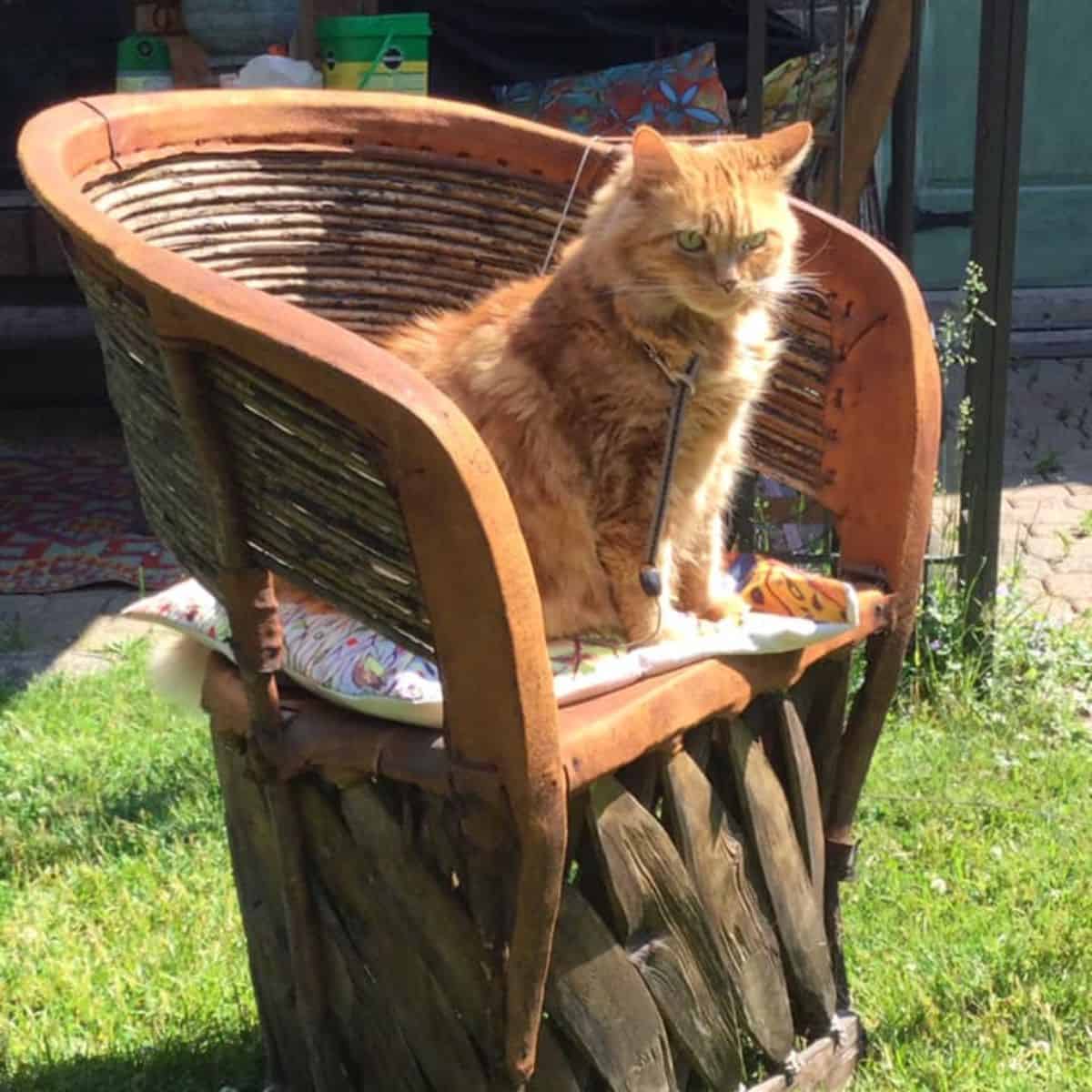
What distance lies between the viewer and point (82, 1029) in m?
2.41

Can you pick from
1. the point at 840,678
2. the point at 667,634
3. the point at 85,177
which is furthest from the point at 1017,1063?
the point at 85,177

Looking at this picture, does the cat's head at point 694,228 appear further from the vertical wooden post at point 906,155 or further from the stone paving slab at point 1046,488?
the stone paving slab at point 1046,488

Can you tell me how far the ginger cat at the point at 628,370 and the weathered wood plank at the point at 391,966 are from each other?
44 cm

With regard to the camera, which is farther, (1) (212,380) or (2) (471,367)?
(2) (471,367)

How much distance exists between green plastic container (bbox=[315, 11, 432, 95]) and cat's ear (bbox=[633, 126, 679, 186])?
1964 mm

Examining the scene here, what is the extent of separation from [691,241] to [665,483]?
0.34 meters

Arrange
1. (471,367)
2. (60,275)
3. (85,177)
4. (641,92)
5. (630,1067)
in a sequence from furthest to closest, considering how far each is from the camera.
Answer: (60,275), (641,92), (471,367), (85,177), (630,1067)

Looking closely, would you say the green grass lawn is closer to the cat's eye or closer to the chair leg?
the chair leg

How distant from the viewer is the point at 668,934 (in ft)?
6.07

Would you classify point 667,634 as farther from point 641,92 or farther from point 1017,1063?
Result: point 641,92

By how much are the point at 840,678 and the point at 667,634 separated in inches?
10.5

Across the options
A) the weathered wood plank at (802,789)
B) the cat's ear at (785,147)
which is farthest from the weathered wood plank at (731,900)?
the cat's ear at (785,147)

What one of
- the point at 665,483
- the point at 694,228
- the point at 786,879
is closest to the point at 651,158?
the point at 694,228

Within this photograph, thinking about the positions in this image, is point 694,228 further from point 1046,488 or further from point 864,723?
point 1046,488
